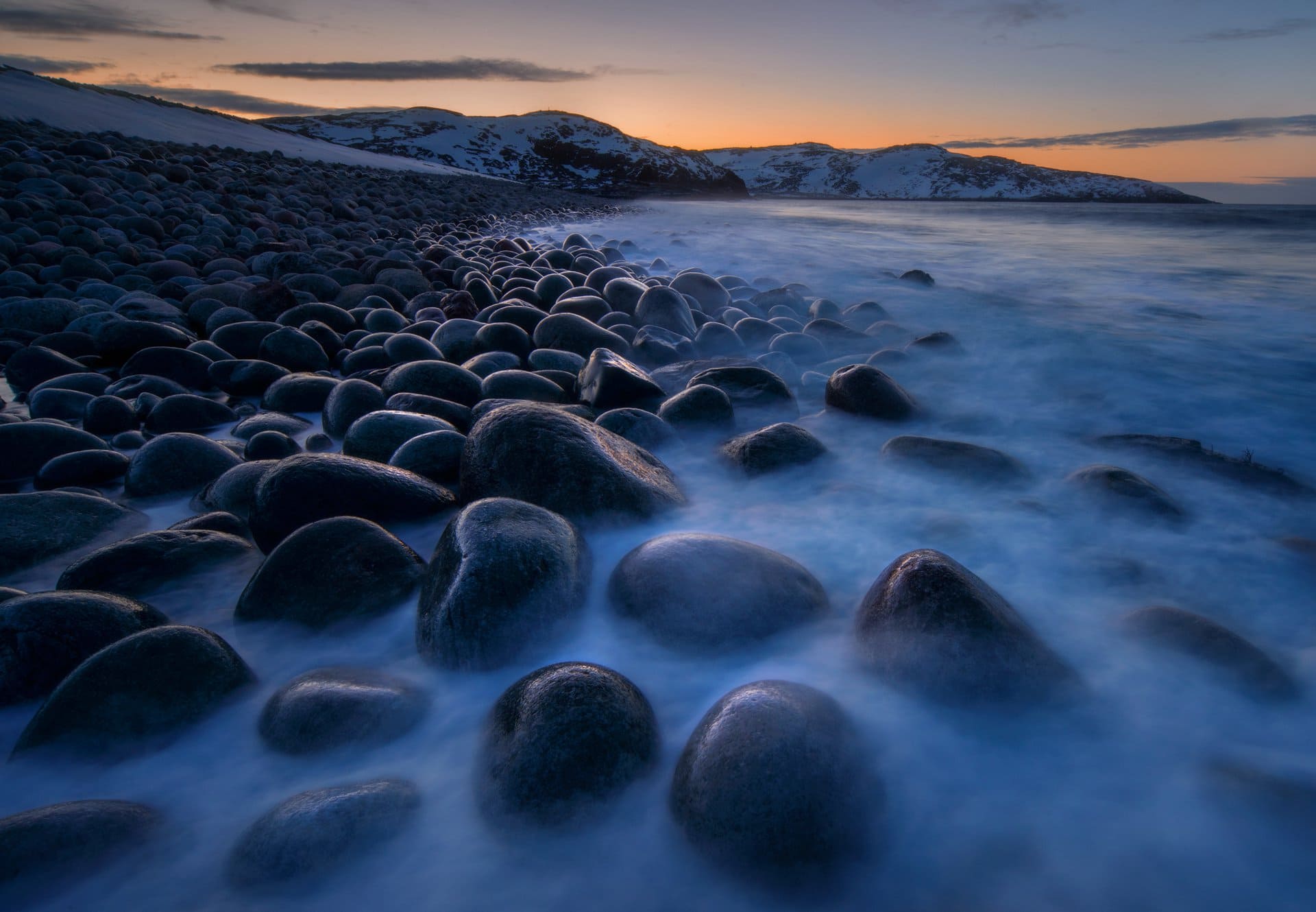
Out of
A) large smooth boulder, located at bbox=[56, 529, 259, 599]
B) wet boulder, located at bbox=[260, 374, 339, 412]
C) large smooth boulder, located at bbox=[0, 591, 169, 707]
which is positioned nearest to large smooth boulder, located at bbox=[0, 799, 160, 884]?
large smooth boulder, located at bbox=[0, 591, 169, 707]

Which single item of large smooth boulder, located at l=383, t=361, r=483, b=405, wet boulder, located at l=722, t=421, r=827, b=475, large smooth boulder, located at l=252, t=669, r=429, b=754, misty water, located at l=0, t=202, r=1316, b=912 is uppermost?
large smooth boulder, located at l=383, t=361, r=483, b=405

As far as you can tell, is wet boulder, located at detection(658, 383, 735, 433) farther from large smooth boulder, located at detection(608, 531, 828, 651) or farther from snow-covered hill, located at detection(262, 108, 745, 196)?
snow-covered hill, located at detection(262, 108, 745, 196)

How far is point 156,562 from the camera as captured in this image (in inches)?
63.7

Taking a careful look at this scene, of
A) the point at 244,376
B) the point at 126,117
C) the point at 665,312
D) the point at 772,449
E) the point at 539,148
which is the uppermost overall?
the point at 539,148

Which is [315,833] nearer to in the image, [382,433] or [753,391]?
[382,433]

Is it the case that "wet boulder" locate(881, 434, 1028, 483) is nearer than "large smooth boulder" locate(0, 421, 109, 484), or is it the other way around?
"large smooth boulder" locate(0, 421, 109, 484)

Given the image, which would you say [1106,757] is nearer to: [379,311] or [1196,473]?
[1196,473]

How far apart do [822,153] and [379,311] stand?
412ft

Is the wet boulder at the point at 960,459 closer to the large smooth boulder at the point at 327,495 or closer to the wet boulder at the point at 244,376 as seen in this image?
the large smooth boulder at the point at 327,495

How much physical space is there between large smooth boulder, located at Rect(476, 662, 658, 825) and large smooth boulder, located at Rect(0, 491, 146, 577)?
146 cm

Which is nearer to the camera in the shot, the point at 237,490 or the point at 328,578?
the point at 328,578

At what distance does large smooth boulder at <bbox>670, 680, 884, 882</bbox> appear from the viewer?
3.19ft

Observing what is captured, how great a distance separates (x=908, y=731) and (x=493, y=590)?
0.86m

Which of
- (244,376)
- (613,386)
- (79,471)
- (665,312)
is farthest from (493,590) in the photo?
(665,312)
